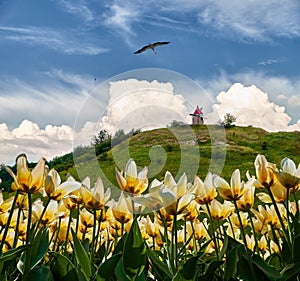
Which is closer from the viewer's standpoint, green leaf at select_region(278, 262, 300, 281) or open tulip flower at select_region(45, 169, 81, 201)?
green leaf at select_region(278, 262, 300, 281)

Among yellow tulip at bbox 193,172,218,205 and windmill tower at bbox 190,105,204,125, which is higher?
windmill tower at bbox 190,105,204,125

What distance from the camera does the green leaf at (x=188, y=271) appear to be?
72 centimetres

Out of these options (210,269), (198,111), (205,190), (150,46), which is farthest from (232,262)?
(150,46)

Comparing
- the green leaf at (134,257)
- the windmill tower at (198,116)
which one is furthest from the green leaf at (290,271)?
the windmill tower at (198,116)

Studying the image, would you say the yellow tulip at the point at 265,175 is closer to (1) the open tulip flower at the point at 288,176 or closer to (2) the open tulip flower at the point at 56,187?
(1) the open tulip flower at the point at 288,176

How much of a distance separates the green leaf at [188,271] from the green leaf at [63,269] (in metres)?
0.17

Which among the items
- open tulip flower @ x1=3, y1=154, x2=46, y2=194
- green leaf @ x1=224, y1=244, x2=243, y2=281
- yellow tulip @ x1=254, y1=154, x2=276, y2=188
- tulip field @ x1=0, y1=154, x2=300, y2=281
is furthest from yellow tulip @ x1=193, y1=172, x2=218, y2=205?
open tulip flower @ x1=3, y1=154, x2=46, y2=194

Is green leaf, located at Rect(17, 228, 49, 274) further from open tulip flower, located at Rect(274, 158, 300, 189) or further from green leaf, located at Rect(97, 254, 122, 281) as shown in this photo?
open tulip flower, located at Rect(274, 158, 300, 189)

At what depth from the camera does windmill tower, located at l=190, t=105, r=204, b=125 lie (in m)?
1.60

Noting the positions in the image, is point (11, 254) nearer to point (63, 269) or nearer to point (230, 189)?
point (63, 269)

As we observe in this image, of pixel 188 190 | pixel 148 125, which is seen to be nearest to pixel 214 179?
pixel 188 190

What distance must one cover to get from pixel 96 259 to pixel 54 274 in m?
0.40

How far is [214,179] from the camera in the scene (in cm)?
106

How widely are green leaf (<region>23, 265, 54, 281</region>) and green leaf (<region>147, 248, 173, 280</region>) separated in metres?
0.17
